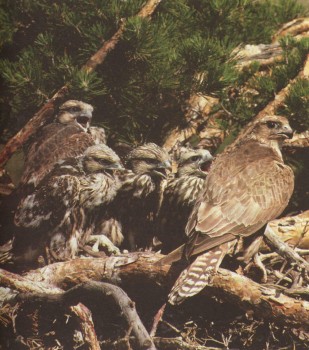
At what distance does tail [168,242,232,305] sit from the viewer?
2.41 m

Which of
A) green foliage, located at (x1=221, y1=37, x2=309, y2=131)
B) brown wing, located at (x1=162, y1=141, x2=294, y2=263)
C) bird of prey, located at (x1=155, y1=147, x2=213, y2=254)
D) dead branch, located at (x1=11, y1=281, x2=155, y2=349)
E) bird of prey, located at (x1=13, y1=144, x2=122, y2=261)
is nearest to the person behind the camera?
dead branch, located at (x1=11, y1=281, x2=155, y2=349)

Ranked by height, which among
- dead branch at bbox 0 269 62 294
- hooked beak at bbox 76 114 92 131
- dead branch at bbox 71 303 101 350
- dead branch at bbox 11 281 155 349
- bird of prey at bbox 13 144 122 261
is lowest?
dead branch at bbox 71 303 101 350

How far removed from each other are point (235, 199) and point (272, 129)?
0.44 m

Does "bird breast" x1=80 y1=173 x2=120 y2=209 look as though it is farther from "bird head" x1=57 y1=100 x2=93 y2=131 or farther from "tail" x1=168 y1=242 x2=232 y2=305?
"tail" x1=168 y1=242 x2=232 y2=305

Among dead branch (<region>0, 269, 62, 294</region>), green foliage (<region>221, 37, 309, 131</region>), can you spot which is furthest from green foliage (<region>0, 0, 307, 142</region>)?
dead branch (<region>0, 269, 62, 294</region>)

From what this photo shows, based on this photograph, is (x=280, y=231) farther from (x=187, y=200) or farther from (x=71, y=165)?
(x=71, y=165)

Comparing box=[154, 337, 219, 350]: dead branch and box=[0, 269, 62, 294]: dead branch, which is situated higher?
box=[0, 269, 62, 294]: dead branch

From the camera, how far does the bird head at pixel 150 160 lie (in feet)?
9.48

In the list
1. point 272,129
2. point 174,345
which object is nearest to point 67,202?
point 174,345

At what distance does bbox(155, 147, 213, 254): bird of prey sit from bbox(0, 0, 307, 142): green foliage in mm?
229

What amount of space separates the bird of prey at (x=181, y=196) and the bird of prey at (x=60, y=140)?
41 cm

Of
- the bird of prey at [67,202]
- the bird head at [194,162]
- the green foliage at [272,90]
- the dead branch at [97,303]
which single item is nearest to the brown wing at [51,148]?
the bird of prey at [67,202]

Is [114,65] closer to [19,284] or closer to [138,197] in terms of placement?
[138,197]

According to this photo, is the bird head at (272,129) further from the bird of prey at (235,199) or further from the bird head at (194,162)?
the bird head at (194,162)
